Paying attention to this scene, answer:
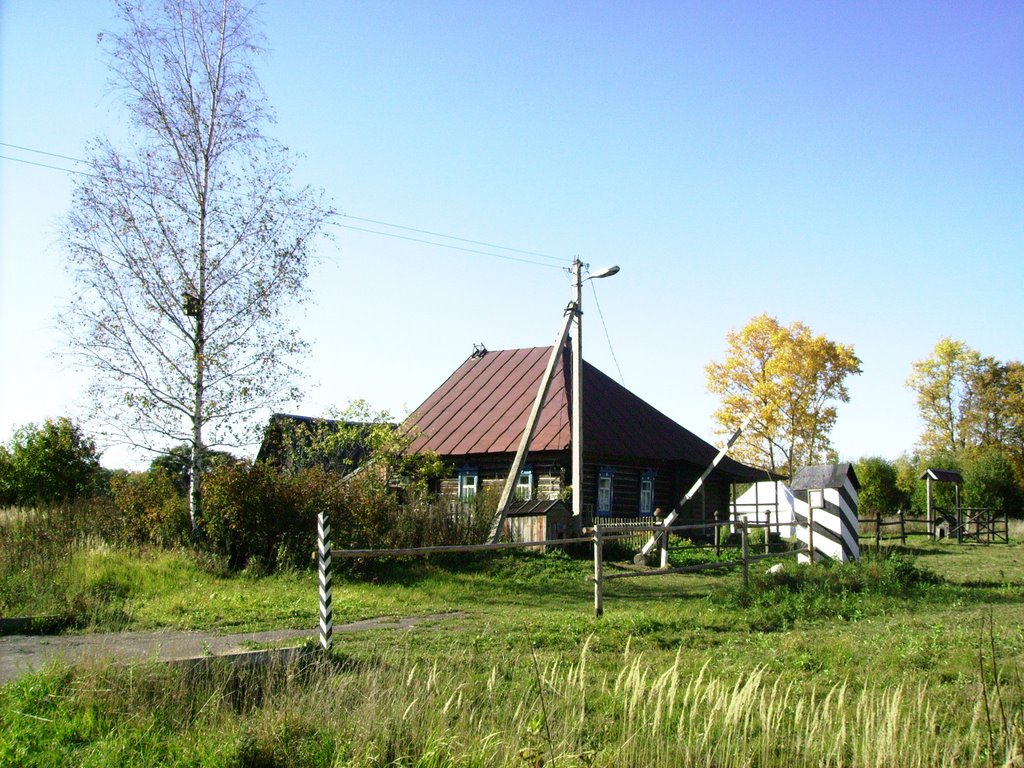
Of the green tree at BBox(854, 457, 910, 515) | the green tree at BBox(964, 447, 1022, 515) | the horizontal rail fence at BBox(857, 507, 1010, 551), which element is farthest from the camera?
the green tree at BBox(854, 457, 910, 515)

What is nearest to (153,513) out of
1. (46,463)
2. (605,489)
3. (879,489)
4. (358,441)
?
(358,441)

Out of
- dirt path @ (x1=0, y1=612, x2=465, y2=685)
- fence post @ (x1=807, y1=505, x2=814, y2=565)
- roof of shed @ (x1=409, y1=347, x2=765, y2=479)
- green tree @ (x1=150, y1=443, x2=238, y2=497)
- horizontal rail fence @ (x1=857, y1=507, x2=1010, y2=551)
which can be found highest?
roof of shed @ (x1=409, y1=347, x2=765, y2=479)

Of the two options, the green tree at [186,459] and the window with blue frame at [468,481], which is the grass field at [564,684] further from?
the window with blue frame at [468,481]

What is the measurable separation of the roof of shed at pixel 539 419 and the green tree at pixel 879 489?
1756 cm

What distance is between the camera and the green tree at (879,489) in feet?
152

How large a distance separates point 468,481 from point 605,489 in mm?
4542

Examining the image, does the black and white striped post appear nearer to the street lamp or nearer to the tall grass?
the tall grass

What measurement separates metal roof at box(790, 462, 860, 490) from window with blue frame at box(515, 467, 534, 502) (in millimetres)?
9104

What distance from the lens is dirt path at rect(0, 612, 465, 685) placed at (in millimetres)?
7473

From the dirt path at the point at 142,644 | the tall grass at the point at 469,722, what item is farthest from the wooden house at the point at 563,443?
the tall grass at the point at 469,722

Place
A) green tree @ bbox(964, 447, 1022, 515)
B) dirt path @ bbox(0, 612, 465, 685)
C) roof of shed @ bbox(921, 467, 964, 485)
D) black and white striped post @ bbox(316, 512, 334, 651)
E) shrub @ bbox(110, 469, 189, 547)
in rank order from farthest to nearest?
1. green tree @ bbox(964, 447, 1022, 515)
2. roof of shed @ bbox(921, 467, 964, 485)
3. shrub @ bbox(110, 469, 189, 547)
4. black and white striped post @ bbox(316, 512, 334, 651)
5. dirt path @ bbox(0, 612, 465, 685)

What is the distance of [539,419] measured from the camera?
2812 centimetres

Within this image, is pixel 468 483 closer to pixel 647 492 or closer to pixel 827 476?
pixel 647 492

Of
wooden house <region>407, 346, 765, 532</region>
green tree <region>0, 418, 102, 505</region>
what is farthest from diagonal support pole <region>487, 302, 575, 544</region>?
green tree <region>0, 418, 102, 505</region>
